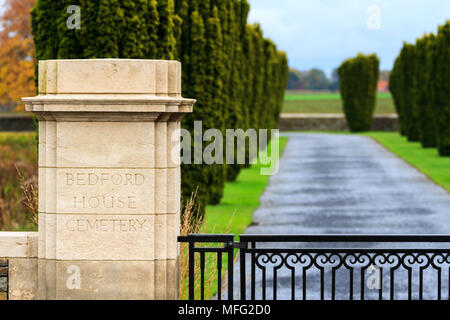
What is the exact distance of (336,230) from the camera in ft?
43.2

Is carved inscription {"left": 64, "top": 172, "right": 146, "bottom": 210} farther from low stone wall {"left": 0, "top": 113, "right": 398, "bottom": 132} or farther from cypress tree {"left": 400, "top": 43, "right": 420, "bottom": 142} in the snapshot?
low stone wall {"left": 0, "top": 113, "right": 398, "bottom": 132}

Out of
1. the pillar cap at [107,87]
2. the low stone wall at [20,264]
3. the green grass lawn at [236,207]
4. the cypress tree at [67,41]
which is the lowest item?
the green grass lawn at [236,207]

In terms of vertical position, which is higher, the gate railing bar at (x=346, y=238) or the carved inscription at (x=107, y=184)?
the carved inscription at (x=107, y=184)

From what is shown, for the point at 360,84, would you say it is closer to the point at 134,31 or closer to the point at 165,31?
the point at 165,31

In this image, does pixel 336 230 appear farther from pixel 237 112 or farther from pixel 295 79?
pixel 295 79

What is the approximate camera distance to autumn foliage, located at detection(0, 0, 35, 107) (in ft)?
127

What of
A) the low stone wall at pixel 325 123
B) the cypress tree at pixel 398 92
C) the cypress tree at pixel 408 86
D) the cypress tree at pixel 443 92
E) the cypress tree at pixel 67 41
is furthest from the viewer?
the low stone wall at pixel 325 123

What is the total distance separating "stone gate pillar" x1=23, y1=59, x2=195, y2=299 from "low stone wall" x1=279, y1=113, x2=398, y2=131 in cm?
4826

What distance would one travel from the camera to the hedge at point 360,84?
157 feet

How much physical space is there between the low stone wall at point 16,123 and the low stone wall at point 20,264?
44.6 m

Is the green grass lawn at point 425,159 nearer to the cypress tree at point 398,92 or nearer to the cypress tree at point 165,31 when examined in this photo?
the cypress tree at point 398,92

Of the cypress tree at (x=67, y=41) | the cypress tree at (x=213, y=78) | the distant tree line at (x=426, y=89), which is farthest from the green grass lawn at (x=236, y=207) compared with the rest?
the distant tree line at (x=426, y=89)

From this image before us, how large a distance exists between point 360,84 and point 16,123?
23.3 metres
